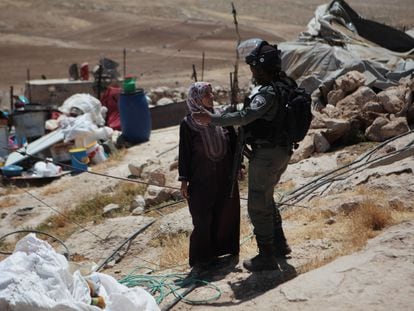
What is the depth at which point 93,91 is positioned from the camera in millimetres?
15992

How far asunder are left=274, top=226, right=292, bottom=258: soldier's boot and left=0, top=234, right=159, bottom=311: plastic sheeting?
1267 millimetres

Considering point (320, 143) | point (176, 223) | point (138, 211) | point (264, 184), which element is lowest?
point (138, 211)

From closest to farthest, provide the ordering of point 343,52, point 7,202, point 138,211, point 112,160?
1. point 138,211
2. point 7,202
3. point 343,52
4. point 112,160

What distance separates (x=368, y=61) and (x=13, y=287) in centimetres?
841

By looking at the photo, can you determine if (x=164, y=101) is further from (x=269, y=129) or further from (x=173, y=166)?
(x=269, y=129)

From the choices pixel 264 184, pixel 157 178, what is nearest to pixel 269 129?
pixel 264 184

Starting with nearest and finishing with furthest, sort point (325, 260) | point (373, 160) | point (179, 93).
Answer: point (325, 260) → point (373, 160) → point (179, 93)

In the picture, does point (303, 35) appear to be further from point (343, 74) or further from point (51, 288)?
point (51, 288)

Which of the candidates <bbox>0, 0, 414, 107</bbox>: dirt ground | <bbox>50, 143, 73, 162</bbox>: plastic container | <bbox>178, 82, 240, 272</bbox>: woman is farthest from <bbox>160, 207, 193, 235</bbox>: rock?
<bbox>0, 0, 414, 107</bbox>: dirt ground

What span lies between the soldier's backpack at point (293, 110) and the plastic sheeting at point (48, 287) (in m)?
1.47

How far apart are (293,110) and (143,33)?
3265 cm

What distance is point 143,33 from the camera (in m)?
35.9

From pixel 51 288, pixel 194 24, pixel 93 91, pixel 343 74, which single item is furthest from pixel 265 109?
pixel 194 24

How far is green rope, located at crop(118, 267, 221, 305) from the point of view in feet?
14.8
